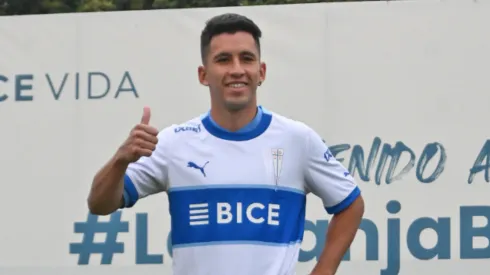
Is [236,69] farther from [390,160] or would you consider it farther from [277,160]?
[390,160]

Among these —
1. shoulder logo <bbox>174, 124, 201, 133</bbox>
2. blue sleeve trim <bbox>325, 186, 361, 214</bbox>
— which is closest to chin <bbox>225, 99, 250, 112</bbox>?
shoulder logo <bbox>174, 124, 201, 133</bbox>

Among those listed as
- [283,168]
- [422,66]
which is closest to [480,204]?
[422,66]

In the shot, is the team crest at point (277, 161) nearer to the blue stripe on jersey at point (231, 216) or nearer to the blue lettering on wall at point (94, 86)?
the blue stripe on jersey at point (231, 216)

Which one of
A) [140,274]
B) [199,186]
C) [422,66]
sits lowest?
[140,274]

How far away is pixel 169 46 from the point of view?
589cm

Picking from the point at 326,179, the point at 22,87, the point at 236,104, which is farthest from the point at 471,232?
the point at 236,104

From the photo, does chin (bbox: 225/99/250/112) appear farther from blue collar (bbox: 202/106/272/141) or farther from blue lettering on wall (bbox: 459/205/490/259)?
blue lettering on wall (bbox: 459/205/490/259)

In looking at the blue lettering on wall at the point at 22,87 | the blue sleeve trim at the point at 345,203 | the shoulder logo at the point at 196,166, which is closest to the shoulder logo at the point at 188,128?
the shoulder logo at the point at 196,166

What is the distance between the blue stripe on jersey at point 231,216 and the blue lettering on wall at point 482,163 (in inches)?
103

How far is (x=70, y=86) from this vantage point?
235 inches

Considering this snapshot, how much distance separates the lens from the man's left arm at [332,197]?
131 inches

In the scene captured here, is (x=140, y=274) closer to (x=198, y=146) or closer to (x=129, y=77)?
(x=129, y=77)

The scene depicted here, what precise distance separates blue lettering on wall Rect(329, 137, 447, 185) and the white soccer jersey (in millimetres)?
2396

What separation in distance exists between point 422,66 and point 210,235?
2.77 m
